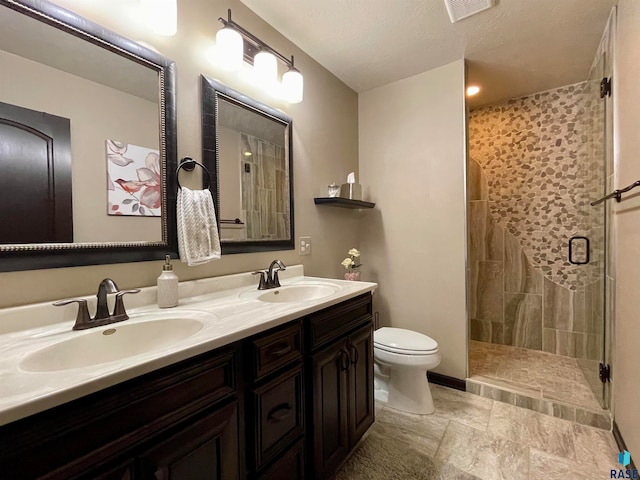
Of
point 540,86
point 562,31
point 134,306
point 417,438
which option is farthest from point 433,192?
point 134,306

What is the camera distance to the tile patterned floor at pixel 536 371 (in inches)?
74.8

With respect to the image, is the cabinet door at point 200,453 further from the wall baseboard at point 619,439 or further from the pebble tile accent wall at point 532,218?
the pebble tile accent wall at point 532,218

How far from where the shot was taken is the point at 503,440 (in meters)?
1.58

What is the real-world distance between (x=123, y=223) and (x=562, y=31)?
268 cm

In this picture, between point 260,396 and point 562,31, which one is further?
point 562,31

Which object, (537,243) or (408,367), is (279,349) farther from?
(537,243)

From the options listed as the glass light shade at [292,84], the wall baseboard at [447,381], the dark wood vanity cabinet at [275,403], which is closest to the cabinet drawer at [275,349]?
the dark wood vanity cabinet at [275,403]

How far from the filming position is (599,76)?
189cm

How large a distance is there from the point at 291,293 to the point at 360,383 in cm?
58

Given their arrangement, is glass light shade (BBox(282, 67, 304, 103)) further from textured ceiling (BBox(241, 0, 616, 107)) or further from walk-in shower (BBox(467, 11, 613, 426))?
walk-in shower (BBox(467, 11, 613, 426))

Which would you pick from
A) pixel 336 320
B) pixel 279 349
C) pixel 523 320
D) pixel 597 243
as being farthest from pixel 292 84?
pixel 523 320

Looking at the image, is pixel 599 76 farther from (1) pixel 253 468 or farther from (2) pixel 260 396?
(1) pixel 253 468

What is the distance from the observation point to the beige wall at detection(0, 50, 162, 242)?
2.94 ft

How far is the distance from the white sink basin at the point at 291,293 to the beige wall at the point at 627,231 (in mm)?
1393
